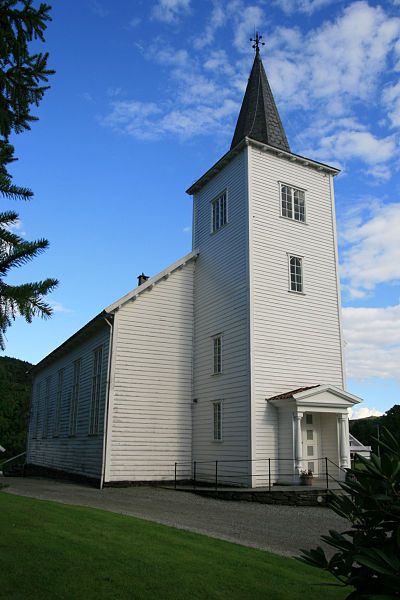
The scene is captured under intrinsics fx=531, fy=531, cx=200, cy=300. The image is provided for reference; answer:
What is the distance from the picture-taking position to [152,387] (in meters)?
19.9

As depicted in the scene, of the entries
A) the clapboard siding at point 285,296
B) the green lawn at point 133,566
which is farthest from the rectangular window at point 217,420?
the green lawn at point 133,566

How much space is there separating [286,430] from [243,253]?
6421 mm

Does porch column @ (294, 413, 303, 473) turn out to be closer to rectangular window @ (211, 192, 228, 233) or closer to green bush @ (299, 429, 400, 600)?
rectangular window @ (211, 192, 228, 233)

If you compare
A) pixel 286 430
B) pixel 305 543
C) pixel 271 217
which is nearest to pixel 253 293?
pixel 271 217

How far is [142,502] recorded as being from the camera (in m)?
14.2

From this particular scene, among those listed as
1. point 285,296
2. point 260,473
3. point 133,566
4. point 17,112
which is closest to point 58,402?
point 260,473

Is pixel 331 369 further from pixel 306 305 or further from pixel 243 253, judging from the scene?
pixel 243 253

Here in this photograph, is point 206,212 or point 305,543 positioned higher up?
point 206,212

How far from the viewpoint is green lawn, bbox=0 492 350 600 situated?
5504mm

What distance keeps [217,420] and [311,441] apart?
341 centimetres

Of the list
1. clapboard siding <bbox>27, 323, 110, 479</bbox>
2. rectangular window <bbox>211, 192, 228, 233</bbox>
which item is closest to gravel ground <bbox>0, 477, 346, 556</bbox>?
clapboard siding <bbox>27, 323, 110, 479</bbox>

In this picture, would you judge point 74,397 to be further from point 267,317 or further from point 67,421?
point 267,317

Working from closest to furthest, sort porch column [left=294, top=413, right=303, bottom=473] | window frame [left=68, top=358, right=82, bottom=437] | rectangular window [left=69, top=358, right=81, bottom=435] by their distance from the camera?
porch column [left=294, top=413, right=303, bottom=473]
window frame [left=68, top=358, right=82, bottom=437]
rectangular window [left=69, top=358, right=81, bottom=435]

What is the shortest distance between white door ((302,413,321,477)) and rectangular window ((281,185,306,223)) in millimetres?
7669
